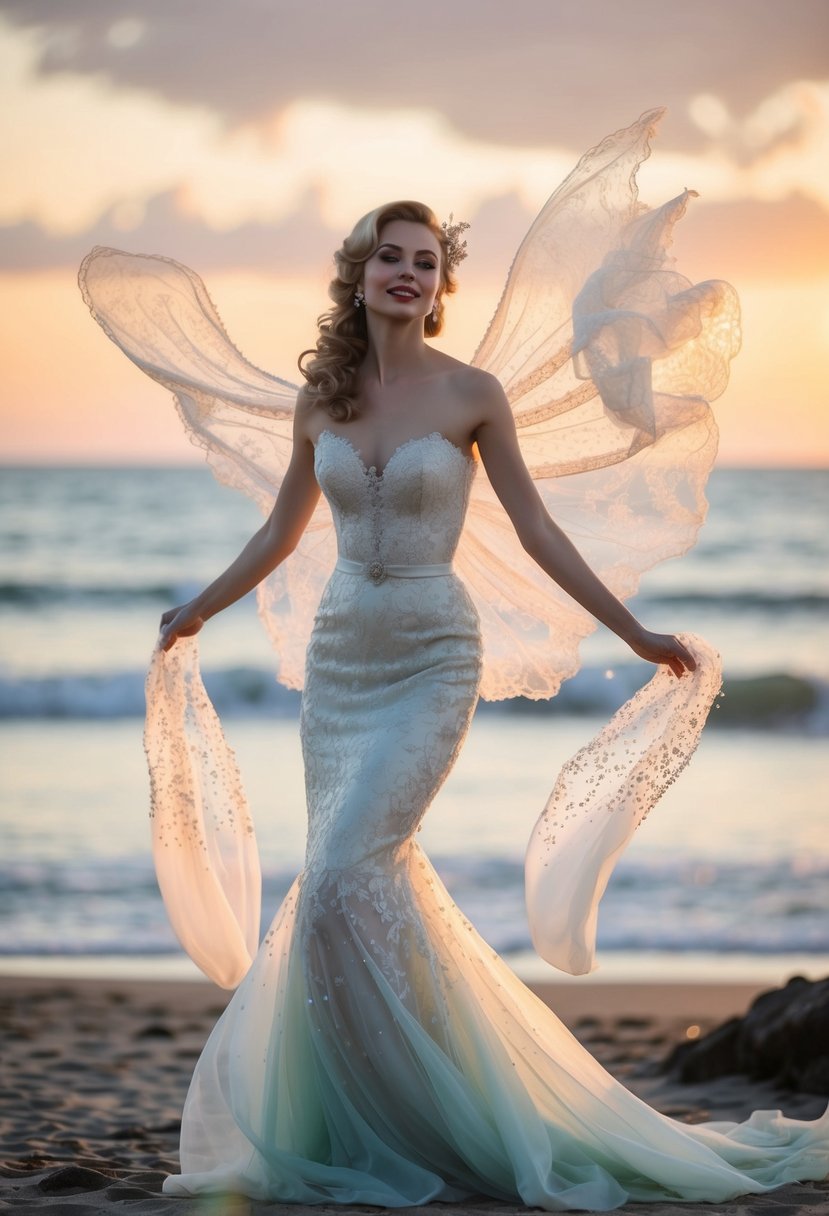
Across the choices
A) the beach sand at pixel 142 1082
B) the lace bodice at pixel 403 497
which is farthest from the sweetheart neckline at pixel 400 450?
the beach sand at pixel 142 1082

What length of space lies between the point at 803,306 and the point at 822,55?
3.51 meters

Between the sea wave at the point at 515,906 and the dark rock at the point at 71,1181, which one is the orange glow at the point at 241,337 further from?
the dark rock at the point at 71,1181

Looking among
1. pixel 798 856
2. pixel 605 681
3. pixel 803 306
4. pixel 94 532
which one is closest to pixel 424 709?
pixel 798 856

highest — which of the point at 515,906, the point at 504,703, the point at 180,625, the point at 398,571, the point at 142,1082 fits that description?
the point at 398,571

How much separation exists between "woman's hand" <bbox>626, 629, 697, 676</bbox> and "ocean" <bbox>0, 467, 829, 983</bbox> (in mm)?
1671

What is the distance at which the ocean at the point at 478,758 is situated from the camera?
8.13 m

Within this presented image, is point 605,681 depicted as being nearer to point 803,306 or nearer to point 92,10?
point 803,306

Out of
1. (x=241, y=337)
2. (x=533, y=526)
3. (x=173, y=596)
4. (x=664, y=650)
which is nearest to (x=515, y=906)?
(x=664, y=650)

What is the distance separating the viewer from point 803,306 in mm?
19812

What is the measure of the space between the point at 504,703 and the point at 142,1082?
9731 millimetres

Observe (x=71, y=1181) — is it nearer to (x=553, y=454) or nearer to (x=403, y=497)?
(x=403, y=497)

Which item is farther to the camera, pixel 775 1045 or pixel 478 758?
pixel 478 758

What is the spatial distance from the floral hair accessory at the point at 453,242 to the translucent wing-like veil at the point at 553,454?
262 millimetres

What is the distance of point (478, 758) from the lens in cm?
1294
